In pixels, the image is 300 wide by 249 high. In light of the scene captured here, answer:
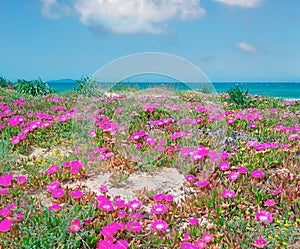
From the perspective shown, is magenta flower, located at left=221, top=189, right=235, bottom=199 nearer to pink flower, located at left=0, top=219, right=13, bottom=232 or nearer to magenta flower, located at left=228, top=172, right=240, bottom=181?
magenta flower, located at left=228, top=172, right=240, bottom=181

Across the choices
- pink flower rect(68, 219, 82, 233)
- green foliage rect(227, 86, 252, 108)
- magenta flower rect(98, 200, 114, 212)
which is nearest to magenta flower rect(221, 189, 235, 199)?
magenta flower rect(98, 200, 114, 212)

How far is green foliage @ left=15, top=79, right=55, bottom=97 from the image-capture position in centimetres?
1769

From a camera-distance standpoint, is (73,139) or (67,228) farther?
(73,139)

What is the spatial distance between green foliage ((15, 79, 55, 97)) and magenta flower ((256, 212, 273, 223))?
560 inches

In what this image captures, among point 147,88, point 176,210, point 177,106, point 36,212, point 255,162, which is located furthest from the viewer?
point 177,106

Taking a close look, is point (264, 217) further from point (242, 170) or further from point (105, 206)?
point (105, 206)

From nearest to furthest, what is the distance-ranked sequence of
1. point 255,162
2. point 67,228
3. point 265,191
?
point 67,228, point 265,191, point 255,162

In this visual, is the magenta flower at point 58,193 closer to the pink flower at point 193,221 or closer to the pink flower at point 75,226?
the pink flower at point 75,226

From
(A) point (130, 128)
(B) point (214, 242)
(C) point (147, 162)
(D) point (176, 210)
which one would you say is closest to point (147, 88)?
(A) point (130, 128)

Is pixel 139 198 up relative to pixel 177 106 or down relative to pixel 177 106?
down

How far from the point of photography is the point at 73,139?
7664 mm

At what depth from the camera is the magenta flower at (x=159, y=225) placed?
440cm

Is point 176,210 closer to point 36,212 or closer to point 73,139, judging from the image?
point 36,212

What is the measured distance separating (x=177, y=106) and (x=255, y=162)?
2.13 meters
